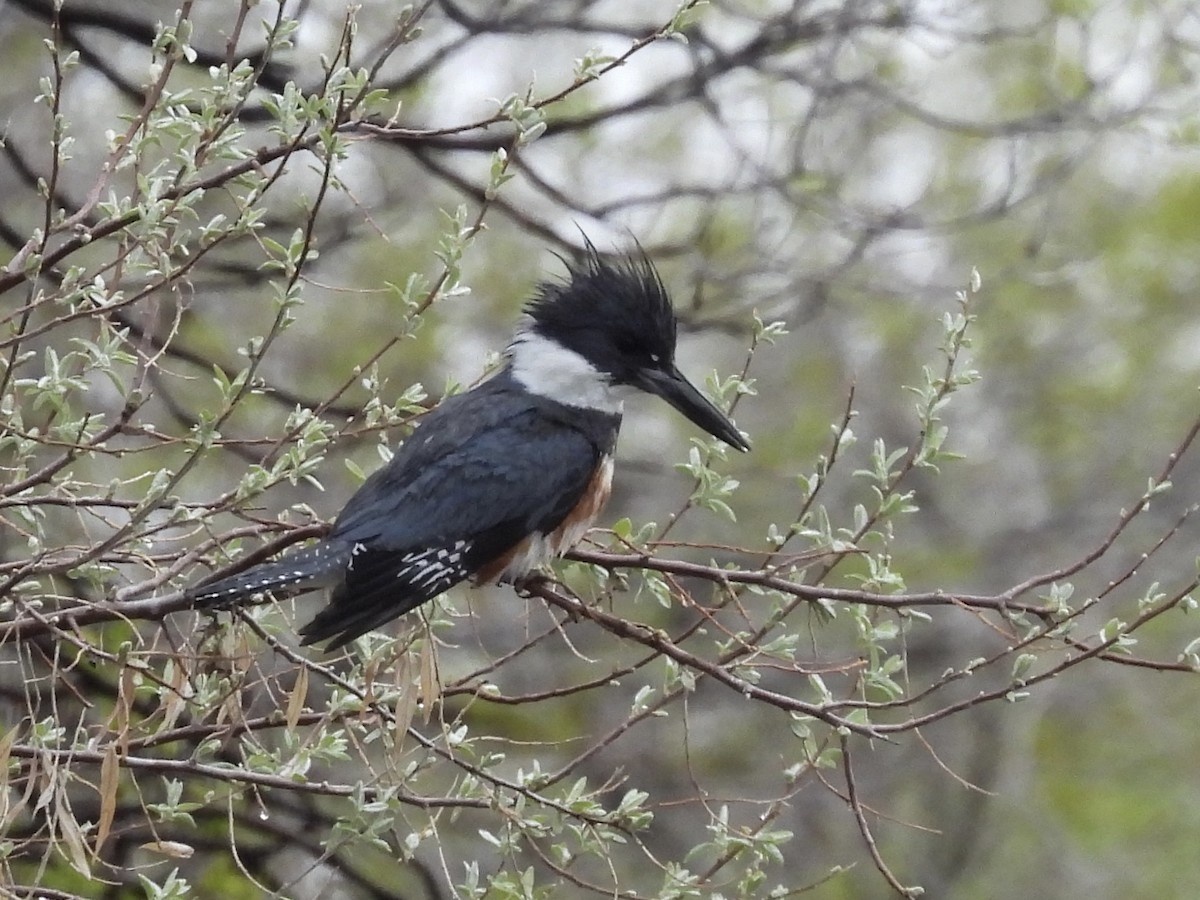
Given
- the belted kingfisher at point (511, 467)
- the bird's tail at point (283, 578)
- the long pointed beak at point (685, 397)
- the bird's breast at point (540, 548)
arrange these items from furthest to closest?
the long pointed beak at point (685, 397) → the bird's breast at point (540, 548) → the belted kingfisher at point (511, 467) → the bird's tail at point (283, 578)

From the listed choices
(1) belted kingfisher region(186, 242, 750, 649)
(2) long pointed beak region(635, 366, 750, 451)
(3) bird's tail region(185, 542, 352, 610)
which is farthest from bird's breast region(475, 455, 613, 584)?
(3) bird's tail region(185, 542, 352, 610)

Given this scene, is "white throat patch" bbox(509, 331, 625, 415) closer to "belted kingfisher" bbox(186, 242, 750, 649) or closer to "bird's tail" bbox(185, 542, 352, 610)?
"belted kingfisher" bbox(186, 242, 750, 649)

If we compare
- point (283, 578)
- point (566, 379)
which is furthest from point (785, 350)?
point (283, 578)

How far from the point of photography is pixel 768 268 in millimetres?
4727

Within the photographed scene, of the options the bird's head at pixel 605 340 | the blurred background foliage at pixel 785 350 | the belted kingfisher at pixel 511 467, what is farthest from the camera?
the blurred background foliage at pixel 785 350

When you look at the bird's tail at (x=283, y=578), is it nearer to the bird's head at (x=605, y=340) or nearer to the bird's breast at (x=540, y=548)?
the bird's breast at (x=540, y=548)

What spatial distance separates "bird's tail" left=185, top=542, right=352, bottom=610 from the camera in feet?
7.59

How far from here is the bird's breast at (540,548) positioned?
3104 millimetres

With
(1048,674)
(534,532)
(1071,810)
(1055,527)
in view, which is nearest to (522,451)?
(534,532)

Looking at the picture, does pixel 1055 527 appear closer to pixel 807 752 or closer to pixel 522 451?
pixel 522 451

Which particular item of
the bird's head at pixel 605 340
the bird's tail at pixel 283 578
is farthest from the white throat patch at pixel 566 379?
the bird's tail at pixel 283 578

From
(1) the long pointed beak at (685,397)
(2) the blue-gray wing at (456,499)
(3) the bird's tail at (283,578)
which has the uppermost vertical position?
(1) the long pointed beak at (685,397)

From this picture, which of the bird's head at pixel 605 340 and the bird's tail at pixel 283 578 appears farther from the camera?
the bird's head at pixel 605 340

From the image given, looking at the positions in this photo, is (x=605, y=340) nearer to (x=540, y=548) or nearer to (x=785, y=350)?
(x=540, y=548)
